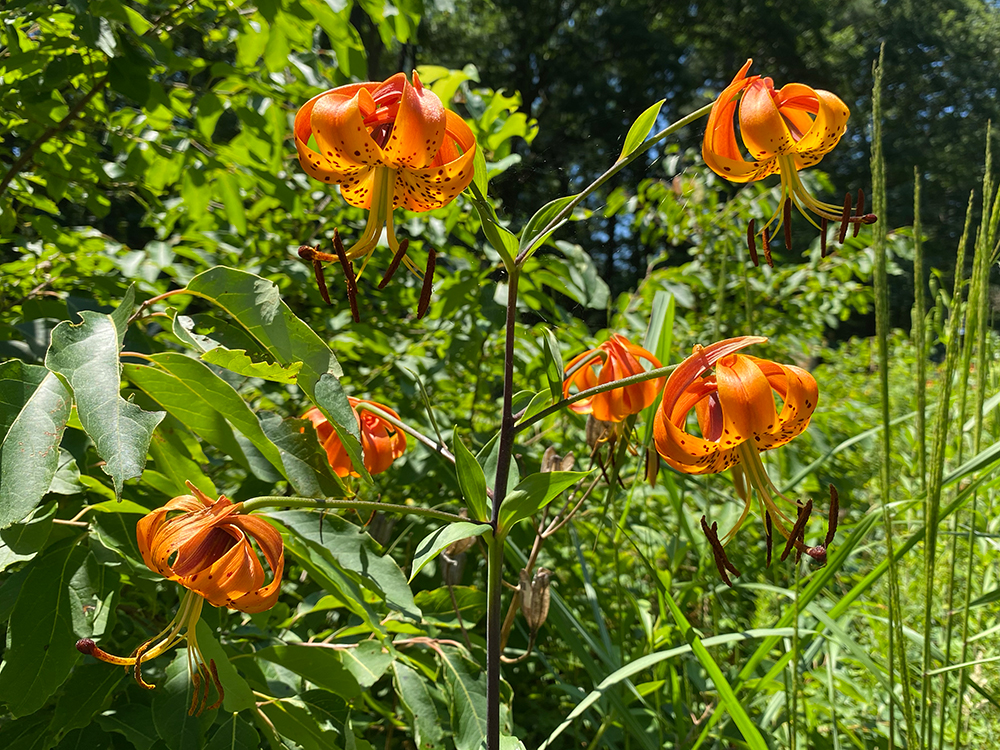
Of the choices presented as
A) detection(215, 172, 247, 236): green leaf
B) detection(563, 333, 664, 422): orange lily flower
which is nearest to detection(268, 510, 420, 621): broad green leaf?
detection(563, 333, 664, 422): orange lily flower

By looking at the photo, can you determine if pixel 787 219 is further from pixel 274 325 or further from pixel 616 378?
pixel 274 325

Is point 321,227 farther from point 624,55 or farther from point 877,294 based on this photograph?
point 624,55

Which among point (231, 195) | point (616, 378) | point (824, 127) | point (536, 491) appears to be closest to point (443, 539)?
point (536, 491)

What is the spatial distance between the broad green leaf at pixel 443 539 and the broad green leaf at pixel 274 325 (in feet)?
0.48

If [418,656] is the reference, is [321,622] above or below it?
below

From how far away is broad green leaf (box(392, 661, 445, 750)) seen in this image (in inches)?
30.1

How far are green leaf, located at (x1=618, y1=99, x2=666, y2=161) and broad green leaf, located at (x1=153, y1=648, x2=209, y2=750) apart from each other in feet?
2.10

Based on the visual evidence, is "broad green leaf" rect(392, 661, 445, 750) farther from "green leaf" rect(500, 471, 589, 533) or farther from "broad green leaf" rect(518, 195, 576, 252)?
"broad green leaf" rect(518, 195, 576, 252)

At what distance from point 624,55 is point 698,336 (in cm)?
745

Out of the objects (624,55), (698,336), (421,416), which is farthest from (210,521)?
(624,55)

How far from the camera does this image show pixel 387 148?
2.01 feet

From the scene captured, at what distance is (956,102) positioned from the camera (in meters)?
11.7

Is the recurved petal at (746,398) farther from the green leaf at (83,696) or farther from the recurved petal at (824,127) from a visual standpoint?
the green leaf at (83,696)

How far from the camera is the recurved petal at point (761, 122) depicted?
0.64m
